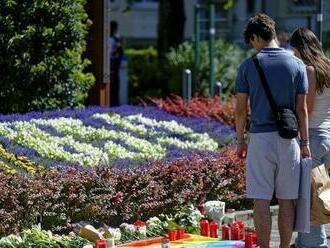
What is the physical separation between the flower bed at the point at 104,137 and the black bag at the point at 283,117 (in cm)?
220

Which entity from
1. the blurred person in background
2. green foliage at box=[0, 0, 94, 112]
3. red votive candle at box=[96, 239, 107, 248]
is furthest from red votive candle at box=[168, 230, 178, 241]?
the blurred person in background

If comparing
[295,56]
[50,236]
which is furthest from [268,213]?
[50,236]

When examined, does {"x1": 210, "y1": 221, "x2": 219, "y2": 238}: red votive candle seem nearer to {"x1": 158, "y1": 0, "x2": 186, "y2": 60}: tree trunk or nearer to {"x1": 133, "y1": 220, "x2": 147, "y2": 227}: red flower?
{"x1": 133, "y1": 220, "x2": 147, "y2": 227}: red flower

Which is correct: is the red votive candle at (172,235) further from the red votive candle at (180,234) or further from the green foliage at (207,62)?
the green foliage at (207,62)

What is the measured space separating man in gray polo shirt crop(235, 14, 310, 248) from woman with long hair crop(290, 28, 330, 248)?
420 millimetres

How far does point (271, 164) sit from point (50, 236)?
6.37ft

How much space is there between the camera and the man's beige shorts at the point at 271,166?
6930 millimetres

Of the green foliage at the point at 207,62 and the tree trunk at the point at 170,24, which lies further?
the tree trunk at the point at 170,24

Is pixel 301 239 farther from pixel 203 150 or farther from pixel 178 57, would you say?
pixel 178 57

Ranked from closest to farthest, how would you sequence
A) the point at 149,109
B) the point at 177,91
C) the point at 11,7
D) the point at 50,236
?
1. the point at 50,236
2. the point at 11,7
3. the point at 149,109
4. the point at 177,91

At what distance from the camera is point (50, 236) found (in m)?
7.45

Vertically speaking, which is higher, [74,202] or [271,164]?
[271,164]

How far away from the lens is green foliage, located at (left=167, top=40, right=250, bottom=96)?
709 inches

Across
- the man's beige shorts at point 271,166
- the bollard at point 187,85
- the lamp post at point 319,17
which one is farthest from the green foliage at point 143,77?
the man's beige shorts at point 271,166
